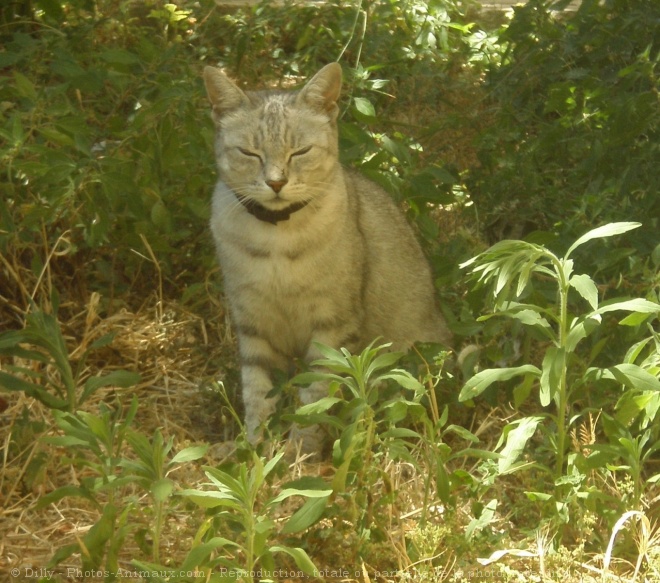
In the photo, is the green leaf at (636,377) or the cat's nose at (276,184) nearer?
the green leaf at (636,377)

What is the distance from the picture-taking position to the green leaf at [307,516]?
8.62 feet

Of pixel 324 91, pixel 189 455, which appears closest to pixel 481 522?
pixel 189 455

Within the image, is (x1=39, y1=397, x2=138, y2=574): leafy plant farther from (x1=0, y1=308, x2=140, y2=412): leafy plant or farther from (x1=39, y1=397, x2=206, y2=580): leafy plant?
(x1=0, y1=308, x2=140, y2=412): leafy plant

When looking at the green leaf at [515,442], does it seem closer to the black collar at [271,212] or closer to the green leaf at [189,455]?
the green leaf at [189,455]

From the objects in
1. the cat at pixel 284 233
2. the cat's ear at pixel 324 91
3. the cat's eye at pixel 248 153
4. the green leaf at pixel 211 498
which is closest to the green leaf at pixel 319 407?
the green leaf at pixel 211 498

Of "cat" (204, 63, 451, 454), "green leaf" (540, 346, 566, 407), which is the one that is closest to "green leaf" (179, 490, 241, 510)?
"green leaf" (540, 346, 566, 407)

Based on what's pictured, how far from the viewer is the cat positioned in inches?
159

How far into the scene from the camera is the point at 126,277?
493 cm

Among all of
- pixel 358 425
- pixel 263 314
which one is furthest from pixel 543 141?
pixel 358 425

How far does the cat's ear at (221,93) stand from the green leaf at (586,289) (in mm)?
1738

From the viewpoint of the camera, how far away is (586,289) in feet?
9.29

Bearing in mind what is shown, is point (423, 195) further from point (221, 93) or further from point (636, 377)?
point (636, 377)

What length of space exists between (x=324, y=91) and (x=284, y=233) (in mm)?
559

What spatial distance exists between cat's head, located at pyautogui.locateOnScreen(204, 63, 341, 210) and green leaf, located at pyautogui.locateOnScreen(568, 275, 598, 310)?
4.63ft
